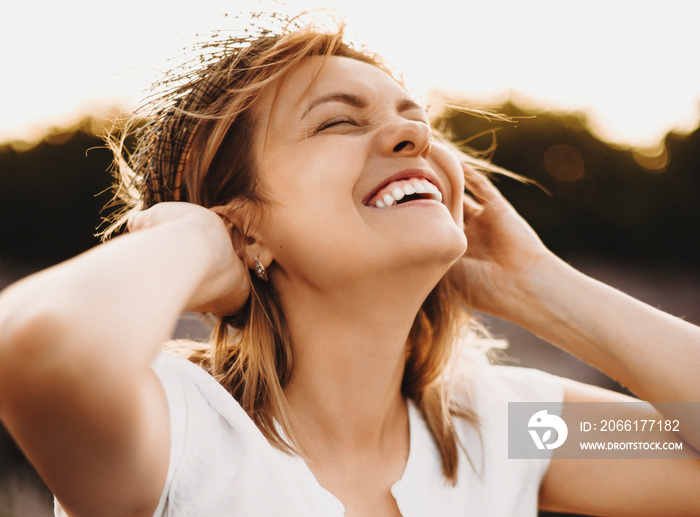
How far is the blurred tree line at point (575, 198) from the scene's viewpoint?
9961mm

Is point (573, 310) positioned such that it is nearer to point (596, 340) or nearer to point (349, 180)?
point (596, 340)

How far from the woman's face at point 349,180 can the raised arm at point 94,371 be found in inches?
23.8

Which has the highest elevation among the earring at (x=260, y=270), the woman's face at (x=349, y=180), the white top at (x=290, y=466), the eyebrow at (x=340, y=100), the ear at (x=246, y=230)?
the eyebrow at (x=340, y=100)

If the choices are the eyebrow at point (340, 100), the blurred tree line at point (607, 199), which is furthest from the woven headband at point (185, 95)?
A: the blurred tree line at point (607, 199)

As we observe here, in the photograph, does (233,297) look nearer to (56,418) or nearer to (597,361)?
(56,418)

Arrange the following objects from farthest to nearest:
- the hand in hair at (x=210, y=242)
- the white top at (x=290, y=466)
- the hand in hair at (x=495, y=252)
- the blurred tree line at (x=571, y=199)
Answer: the blurred tree line at (x=571, y=199) < the hand in hair at (x=495, y=252) < the hand in hair at (x=210, y=242) < the white top at (x=290, y=466)

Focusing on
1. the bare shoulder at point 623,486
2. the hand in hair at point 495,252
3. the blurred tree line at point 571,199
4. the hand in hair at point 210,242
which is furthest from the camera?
the blurred tree line at point 571,199

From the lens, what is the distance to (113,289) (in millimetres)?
1117

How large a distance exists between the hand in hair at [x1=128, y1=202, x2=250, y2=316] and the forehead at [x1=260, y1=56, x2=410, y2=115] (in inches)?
21.0

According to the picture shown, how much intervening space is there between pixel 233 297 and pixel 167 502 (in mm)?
657

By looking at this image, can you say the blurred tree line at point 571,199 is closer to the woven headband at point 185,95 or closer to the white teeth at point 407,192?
the woven headband at point 185,95

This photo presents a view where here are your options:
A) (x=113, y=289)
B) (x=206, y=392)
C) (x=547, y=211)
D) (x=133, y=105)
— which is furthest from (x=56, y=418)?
(x=547, y=211)

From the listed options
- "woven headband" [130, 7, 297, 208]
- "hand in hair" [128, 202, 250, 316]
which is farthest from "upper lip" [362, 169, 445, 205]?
"woven headband" [130, 7, 297, 208]

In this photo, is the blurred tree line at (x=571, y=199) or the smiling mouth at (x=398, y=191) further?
the blurred tree line at (x=571, y=199)
